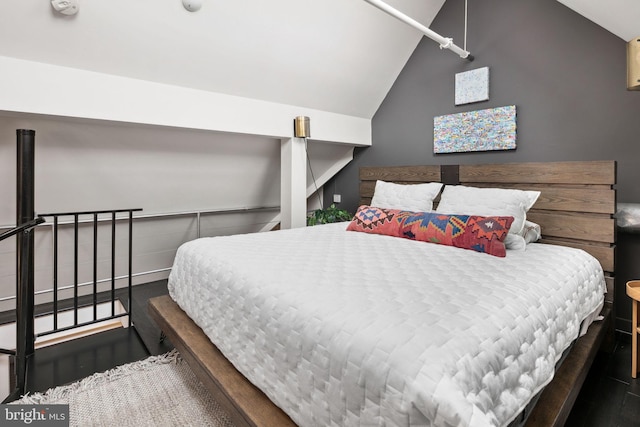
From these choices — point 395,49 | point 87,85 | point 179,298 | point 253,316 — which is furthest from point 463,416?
point 395,49

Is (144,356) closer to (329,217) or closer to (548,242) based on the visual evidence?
(329,217)

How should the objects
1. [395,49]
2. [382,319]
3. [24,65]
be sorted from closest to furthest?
[382,319], [24,65], [395,49]

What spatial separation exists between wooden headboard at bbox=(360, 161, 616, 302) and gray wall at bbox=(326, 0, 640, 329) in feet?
0.90

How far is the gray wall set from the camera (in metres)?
2.37

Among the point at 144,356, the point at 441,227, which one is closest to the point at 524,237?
the point at 441,227

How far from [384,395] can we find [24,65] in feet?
8.56

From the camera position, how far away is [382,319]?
1078 millimetres

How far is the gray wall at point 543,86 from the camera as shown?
2.37 metres

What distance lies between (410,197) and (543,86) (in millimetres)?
1312

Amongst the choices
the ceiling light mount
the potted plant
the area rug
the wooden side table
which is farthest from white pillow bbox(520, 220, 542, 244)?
the ceiling light mount

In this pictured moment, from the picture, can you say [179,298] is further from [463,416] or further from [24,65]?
[463,416]

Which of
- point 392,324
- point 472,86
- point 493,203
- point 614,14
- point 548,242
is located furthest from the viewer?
point 472,86

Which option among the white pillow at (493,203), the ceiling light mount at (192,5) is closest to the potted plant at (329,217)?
the white pillow at (493,203)

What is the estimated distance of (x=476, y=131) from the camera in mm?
3059
